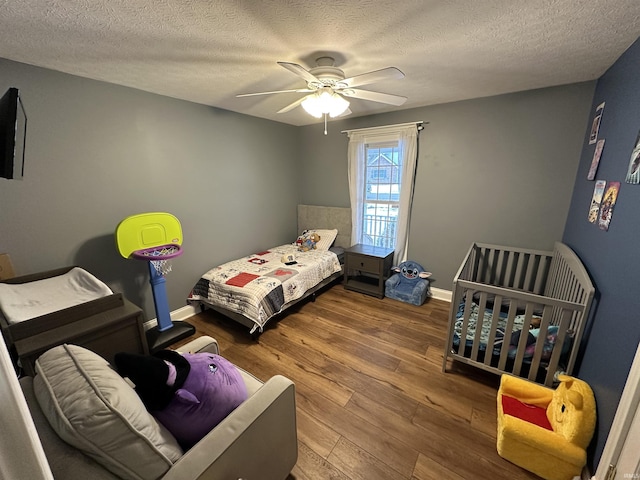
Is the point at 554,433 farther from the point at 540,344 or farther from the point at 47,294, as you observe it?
the point at 47,294

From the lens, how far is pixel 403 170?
10.2ft

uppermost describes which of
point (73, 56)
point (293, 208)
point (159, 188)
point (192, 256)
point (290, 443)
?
point (73, 56)

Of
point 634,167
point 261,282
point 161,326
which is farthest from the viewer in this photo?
point 261,282

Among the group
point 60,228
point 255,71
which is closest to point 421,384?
point 255,71

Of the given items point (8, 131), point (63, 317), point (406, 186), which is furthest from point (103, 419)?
point (406, 186)

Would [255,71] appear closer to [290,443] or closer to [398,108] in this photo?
[398,108]

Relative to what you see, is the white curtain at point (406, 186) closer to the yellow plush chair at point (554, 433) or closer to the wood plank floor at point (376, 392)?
the wood plank floor at point (376, 392)

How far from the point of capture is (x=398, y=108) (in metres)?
2.97

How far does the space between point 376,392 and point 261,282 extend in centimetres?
138

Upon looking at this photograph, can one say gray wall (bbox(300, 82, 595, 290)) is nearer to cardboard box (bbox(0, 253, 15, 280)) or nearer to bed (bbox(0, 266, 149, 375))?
bed (bbox(0, 266, 149, 375))

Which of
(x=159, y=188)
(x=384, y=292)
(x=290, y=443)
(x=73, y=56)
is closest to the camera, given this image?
(x=290, y=443)

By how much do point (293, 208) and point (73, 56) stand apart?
2777 millimetres

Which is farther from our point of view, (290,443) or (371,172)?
(371,172)

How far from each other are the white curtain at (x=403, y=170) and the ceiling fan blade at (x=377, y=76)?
1601mm
